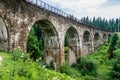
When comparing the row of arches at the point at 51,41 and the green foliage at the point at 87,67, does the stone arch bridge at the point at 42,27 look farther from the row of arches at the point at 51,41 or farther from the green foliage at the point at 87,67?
A: the green foliage at the point at 87,67

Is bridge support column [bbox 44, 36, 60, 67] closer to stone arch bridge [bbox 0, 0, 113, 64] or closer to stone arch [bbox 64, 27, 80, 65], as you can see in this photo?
stone arch bridge [bbox 0, 0, 113, 64]

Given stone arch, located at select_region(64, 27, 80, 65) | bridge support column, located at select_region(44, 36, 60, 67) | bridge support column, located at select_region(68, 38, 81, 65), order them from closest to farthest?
bridge support column, located at select_region(44, 36, 60, 67) < stone arch, located at select_region(64, 27, 80, 65) < bridge support column, located at select_region(68, 38, 81, 65)

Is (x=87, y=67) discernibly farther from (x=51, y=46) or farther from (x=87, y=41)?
(x=87, y=41)

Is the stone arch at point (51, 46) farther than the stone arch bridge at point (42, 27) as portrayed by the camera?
Yes

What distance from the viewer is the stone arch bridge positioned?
1802 centimetres

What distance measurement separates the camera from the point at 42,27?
27.4 m

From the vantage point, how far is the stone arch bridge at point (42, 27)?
1802cm

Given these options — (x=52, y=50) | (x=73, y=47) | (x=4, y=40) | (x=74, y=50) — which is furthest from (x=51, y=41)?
(x=4, y=40)

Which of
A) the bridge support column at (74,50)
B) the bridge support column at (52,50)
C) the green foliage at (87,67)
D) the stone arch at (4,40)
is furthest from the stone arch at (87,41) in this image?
the stone arch at (4,40)

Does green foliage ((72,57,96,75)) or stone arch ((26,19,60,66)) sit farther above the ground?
stone arch ((26,19,60,66))

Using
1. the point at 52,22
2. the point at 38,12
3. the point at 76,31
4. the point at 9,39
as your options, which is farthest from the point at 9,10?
the point at 76,31

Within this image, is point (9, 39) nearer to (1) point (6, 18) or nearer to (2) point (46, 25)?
(1) point (6, 18)

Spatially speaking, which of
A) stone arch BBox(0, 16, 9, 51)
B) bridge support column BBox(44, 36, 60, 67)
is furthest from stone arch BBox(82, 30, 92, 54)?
stone arch BBox(0, 16, 9, 51)

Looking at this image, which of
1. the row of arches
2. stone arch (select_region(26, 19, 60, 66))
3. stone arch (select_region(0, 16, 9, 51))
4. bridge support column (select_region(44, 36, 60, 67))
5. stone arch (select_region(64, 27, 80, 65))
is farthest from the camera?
stone arch (select_region(64, 27, 80, 65))
